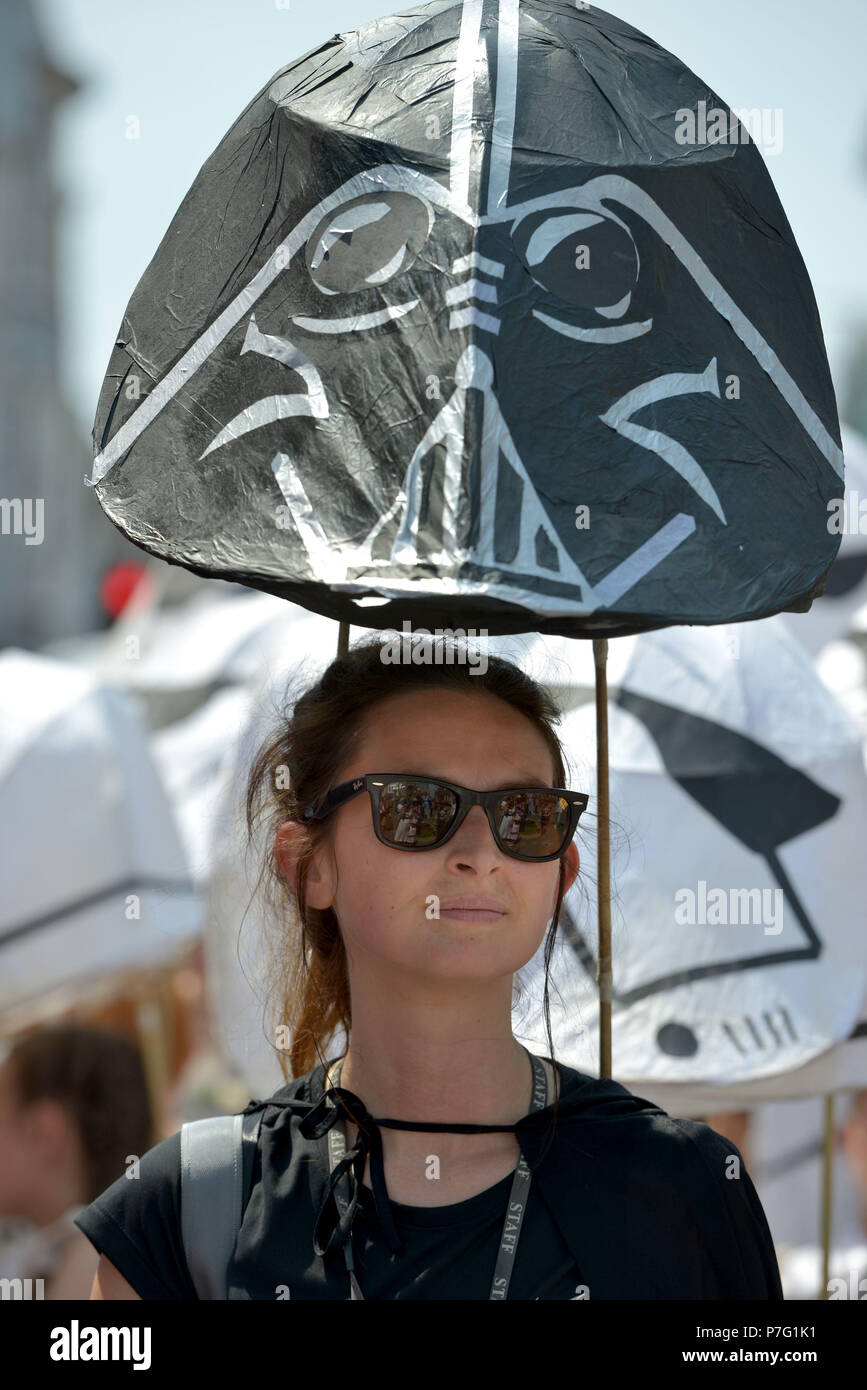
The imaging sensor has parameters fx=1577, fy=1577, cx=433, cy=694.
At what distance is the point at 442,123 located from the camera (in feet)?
6.70

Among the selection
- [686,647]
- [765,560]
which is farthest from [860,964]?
[765,560]

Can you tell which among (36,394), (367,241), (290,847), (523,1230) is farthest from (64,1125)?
(36,394)

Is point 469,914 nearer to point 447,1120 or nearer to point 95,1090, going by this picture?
point 447,1120

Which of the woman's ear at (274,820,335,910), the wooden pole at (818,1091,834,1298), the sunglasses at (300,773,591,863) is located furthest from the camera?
the wooden pole at (818,1091,834,1298)

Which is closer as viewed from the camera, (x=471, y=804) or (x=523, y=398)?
(x=523, y=398)

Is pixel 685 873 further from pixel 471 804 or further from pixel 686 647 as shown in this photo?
pixel 471 804

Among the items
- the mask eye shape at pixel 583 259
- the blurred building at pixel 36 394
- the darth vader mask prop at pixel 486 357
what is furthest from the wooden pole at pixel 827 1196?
the blurred building at pixel 36 394

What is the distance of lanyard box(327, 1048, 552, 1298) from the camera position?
6.50 ft

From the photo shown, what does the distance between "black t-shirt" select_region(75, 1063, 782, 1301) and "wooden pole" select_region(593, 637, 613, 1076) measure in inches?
9.5

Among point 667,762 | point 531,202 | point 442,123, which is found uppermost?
point 442,123

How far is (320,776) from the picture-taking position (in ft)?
7.58

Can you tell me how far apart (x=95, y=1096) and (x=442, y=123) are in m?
3.08

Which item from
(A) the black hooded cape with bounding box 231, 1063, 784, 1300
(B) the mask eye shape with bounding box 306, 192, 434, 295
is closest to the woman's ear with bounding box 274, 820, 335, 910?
(A) the black hooded cape with bounding box 231, 1063, 784, 1300

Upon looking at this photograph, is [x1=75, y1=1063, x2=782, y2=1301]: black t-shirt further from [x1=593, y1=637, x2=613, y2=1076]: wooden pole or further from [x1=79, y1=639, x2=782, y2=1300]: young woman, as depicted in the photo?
[x1=593, y1=637, x2=613, y2=1076]: wooden pole
